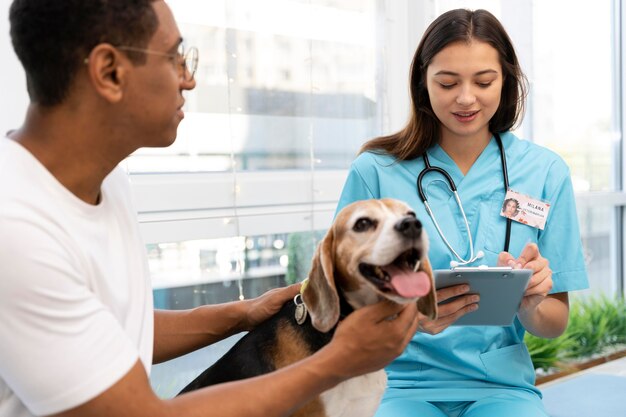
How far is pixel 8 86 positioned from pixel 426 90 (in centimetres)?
128

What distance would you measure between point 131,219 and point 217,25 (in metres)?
1.48

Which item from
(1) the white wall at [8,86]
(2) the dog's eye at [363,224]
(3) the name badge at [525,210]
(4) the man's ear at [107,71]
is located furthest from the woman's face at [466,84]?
(1) the white wall at [8,86]

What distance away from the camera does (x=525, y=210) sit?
1.83 m

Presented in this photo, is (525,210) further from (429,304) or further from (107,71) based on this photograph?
(107,71)

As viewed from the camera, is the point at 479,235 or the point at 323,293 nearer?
the point at 323,293

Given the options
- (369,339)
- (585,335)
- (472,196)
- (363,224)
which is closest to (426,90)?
(472,196)

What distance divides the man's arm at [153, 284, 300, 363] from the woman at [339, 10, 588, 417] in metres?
0.41

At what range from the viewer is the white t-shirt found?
3.06 feet

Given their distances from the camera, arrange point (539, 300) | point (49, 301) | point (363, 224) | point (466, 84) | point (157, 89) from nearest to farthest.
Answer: point (49, 301)
point (157, 89)
point (363, 224)
point (539, 300)
point (466, 84)

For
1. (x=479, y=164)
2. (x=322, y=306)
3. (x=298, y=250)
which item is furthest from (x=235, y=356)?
(x=298, y=250)

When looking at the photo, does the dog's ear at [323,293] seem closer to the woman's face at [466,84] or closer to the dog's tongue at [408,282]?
the dog's tongue at [408,282]

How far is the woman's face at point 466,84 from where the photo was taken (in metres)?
1.83

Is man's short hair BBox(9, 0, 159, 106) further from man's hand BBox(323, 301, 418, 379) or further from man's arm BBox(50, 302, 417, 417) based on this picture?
man's hand BBox(323, 301, 418, 379)

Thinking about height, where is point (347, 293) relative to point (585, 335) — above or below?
above
